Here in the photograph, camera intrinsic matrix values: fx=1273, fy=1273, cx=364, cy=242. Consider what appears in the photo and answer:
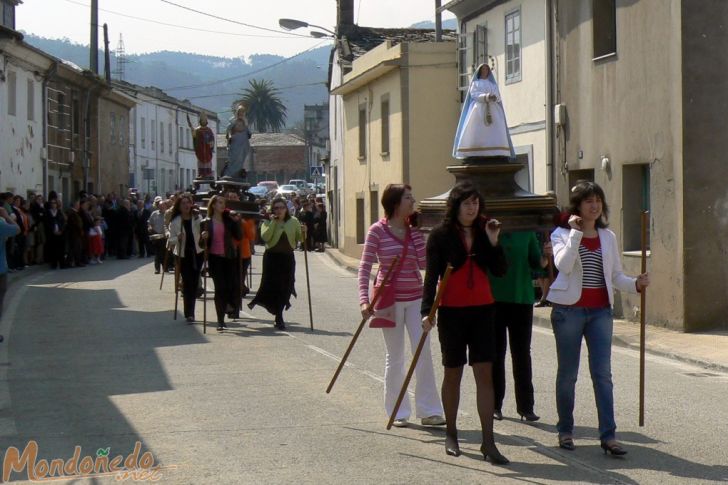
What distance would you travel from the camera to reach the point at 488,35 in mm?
26484

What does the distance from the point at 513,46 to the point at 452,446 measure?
685 inches

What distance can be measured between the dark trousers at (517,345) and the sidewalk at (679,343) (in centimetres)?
425

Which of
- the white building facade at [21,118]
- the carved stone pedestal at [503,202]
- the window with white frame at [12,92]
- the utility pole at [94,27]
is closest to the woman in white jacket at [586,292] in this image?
the carved stone pedestal at [503,202]

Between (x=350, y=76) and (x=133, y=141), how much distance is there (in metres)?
23.6

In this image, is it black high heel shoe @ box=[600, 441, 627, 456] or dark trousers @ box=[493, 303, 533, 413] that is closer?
black high heel shoe @ box=[600, 441, 627, 456]

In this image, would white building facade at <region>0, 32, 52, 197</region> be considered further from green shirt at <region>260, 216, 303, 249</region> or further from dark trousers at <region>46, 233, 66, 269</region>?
green shirt at <region>260, 216, 303, 249</region>

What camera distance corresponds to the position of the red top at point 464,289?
26.8 feet

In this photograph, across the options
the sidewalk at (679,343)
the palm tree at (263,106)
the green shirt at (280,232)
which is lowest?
the sidewalk at (679,343)

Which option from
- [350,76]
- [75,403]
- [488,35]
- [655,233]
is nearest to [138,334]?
[75,403]

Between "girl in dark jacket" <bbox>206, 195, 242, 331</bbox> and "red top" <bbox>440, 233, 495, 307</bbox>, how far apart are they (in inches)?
350

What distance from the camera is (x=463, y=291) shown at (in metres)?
8.16

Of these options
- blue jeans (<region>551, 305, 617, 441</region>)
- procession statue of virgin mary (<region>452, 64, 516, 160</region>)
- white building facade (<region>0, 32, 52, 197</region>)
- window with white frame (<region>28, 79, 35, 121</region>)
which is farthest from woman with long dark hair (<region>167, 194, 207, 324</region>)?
window with white frame (<region>28, 79, 35, 121</region>)

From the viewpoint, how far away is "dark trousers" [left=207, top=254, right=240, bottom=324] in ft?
55.5

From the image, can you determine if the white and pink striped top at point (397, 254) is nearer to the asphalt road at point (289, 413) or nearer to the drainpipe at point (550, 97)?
the asphalt road at point (289, 413)
